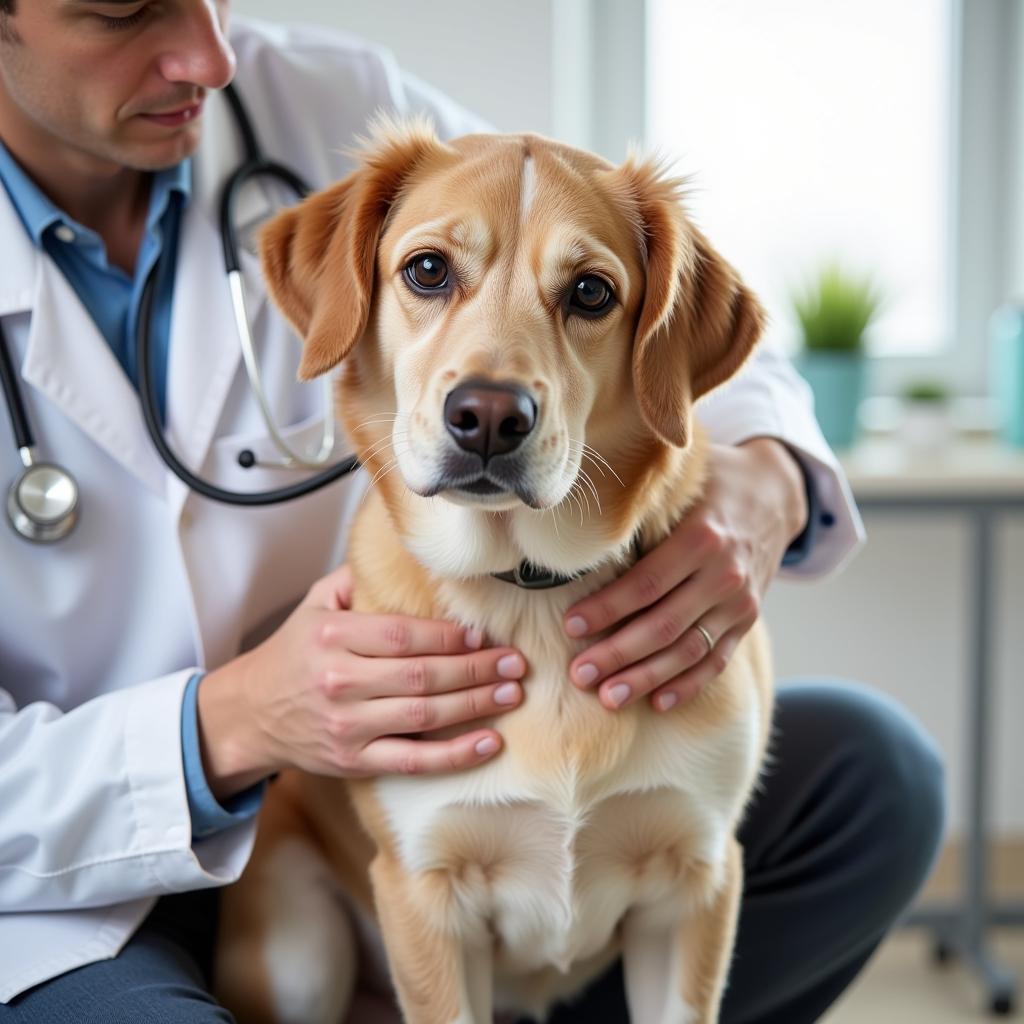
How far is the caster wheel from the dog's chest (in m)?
1.29

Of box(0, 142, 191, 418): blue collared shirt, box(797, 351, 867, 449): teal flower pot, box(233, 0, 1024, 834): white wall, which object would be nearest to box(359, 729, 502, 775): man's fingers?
box(0, 142, 191, 418): blue collared shirt

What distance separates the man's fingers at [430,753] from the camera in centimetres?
110

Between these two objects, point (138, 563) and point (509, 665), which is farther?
point (138, 563)

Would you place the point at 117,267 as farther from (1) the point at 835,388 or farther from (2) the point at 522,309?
(1) the point at 835,388

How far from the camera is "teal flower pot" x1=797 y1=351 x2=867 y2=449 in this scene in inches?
92.0

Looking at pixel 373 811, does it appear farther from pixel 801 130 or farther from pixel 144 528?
pixel 801 130

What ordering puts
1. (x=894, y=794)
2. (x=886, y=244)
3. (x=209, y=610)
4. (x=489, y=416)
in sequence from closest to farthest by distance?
1. (x=489, y=416)
2. (x=209, y=610)
3. (x=894, y=794)
4. (x=886, y=244)

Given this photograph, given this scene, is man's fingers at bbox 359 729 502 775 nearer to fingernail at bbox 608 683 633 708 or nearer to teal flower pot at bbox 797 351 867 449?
fingernail at bbox 608 683 633 708

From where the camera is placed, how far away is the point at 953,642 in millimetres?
2619

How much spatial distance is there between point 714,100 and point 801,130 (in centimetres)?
21

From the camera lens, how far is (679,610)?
44.8 inches

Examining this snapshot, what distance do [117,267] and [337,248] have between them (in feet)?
1.23

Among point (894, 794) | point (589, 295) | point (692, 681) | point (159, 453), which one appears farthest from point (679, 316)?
point (894, 794)

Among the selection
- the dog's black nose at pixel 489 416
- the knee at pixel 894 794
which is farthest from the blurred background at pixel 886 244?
the dog's black nose at pixel 489 416
